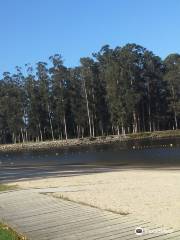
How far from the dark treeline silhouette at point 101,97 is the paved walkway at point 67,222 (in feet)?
296

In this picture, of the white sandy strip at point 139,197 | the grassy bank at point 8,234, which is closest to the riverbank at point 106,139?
the white sandy strip at point 139,197

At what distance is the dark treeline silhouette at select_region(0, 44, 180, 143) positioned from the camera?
106 meters

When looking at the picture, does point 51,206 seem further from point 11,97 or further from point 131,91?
point 11,97

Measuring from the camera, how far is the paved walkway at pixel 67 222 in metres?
10.1

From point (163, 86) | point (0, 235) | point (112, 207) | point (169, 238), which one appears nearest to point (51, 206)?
point (112, 207)

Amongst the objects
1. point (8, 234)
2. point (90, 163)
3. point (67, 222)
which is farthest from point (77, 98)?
point (8, 234)

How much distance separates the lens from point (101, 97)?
112938 mm

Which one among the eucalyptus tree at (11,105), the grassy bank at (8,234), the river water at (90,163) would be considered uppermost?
the eucalyptus tree at (11,105)

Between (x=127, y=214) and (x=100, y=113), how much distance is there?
100103 millimetres

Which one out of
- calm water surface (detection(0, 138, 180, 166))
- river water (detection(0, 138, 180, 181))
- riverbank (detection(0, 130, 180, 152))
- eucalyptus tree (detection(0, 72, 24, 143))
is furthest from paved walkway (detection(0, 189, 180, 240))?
eucalyptus tree (detection(0, 72, 24, 143))

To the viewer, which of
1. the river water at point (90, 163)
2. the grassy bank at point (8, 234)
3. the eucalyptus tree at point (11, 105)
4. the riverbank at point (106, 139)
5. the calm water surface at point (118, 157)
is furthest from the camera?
the eucalyptus tree at point (11, 105)

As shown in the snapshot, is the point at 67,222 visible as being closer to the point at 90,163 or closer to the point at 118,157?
the point at 90,163

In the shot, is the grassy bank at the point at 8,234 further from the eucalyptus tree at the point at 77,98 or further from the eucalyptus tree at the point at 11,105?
the eucalyptus tree at the point at 11,105

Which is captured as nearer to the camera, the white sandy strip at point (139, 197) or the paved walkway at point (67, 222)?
the paved walkway at point (67, 222)
